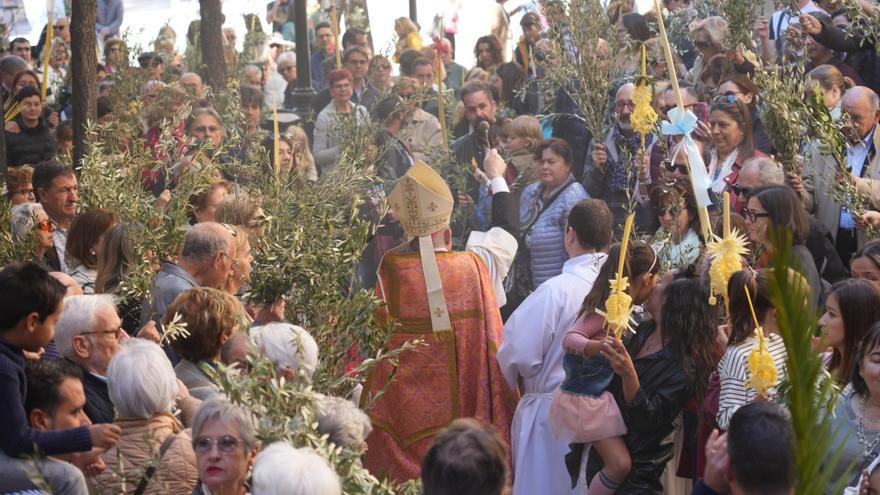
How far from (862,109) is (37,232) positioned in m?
4.96

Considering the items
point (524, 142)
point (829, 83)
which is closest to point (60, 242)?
point (524, 142)

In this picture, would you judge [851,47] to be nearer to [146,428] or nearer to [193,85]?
[193,85]

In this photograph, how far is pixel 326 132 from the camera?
43.2 feet

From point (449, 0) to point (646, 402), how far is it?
1354 cm

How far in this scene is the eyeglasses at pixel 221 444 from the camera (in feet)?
15.5

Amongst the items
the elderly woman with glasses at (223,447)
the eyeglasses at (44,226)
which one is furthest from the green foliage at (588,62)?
the elderly woman with glasses at (223,447)

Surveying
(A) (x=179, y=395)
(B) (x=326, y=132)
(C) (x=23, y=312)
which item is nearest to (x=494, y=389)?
(A) (x=179, y=395)

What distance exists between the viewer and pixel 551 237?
9.73 meters

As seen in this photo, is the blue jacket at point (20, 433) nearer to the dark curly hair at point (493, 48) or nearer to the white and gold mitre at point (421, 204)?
the white and gold mitre at point (421, 204)

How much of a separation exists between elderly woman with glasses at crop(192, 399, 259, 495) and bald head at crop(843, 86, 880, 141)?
5.33 metres

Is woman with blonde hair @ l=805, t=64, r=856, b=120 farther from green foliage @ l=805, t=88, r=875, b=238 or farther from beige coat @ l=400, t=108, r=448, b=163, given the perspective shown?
beige coat @ l=400, t=108, r=448, b=163

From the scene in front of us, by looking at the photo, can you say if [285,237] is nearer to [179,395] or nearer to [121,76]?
[179,395]

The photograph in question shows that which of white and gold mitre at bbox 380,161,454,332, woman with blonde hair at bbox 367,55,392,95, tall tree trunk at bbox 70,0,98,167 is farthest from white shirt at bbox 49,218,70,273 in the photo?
woman with blonde hair at bbox 367,55,392,95

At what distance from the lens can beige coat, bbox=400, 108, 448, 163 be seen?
40.6 ft
